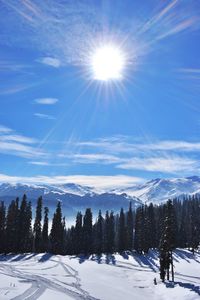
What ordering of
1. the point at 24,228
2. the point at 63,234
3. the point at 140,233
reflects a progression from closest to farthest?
the point at 24,228 < the point at 140,233 < the point at 63,234

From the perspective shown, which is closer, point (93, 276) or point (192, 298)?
point (192, 298)

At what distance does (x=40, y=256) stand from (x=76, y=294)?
5364cm

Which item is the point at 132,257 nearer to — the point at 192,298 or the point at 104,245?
the point at 104,245

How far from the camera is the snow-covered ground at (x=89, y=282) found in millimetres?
50750

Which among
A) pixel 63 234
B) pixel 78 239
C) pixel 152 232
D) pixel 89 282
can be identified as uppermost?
pixel 152 232

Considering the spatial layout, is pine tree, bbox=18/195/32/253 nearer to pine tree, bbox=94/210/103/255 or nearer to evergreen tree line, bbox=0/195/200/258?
evergreen tree line, bbox=0/195/200/258

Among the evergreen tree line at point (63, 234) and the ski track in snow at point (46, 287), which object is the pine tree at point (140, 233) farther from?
the ski track in snow at point (46, 287)

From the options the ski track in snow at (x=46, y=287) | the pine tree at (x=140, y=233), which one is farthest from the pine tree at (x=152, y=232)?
the ski track in snow at (x=46, y=287)

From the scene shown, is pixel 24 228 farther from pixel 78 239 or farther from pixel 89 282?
pixel 89 282

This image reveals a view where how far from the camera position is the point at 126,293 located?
56.4 metres

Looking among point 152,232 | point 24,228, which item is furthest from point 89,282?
point 152,232

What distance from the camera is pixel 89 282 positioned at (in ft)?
211

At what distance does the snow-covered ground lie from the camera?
1998 inches

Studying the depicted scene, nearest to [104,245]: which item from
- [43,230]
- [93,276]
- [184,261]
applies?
[43,230]
